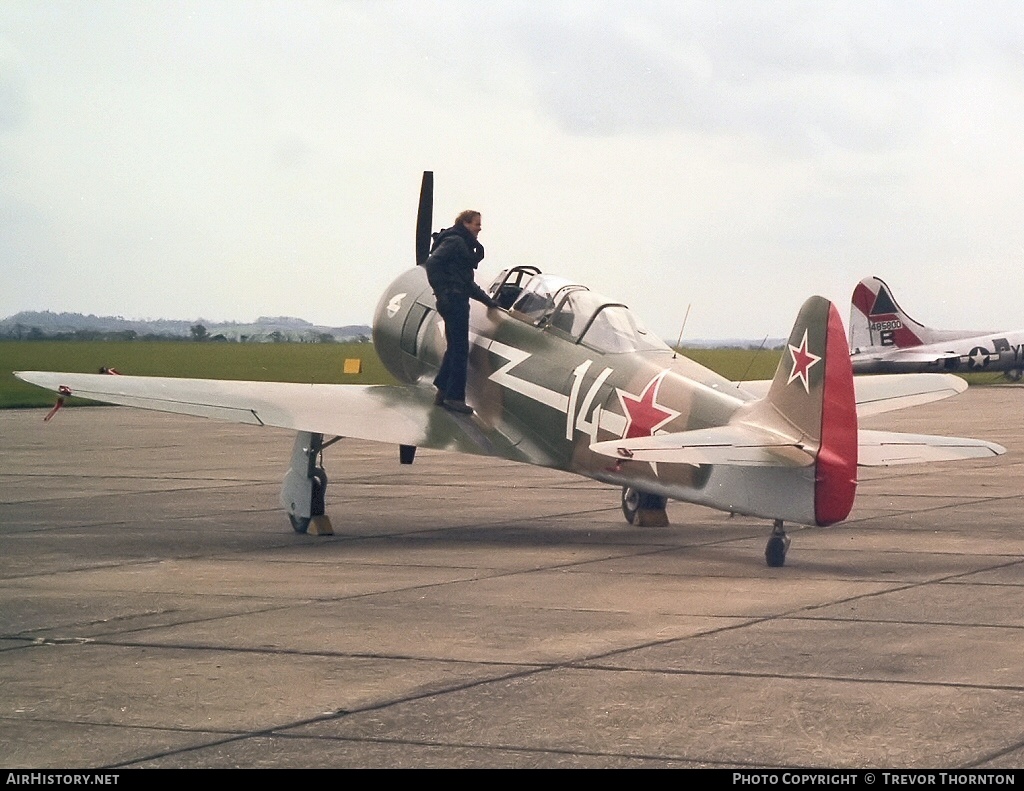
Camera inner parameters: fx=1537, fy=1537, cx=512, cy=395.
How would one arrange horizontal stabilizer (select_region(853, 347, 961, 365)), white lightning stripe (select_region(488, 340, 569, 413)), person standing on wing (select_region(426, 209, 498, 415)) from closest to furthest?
1. white lightning stripe (select_region(488, 340, 569, 413))
2. person standing on wing (select_region(426, 209, 498, 415))
3. horizontal stabilizer (select_region(853, 347, 961, 365))

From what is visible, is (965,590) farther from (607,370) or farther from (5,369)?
(5,369)

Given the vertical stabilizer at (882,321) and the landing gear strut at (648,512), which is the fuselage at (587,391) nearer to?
the landing gear strut at (648,512)

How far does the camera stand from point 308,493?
46.4 feet

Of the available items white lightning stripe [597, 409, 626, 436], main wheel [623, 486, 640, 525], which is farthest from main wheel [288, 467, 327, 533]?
main wheel [623, 486, 640, 525]

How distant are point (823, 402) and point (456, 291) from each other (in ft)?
15.0

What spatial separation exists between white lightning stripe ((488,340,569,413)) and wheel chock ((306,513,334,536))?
81.2 inches

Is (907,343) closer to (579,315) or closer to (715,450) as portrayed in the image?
(579,315)

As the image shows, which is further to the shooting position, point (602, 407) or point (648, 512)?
point (648, 512)

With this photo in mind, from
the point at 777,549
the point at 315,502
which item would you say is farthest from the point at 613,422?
the point at 315,502

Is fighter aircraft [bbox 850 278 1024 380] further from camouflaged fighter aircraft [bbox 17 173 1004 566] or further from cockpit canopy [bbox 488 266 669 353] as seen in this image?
cockpit canopy [bbox 488 266 669 353]

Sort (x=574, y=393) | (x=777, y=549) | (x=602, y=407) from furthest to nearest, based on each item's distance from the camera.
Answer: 1. (x=574, y=393)
2. (x=602, y=407)
3. (x=777, y=549)

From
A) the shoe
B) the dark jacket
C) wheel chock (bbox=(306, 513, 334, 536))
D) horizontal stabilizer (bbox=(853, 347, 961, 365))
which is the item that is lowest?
→ wheel chock (bbox=(306, 513, 334, 536))

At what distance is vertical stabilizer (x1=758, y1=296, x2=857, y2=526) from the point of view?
10898 mm
